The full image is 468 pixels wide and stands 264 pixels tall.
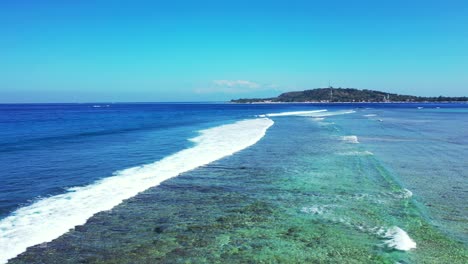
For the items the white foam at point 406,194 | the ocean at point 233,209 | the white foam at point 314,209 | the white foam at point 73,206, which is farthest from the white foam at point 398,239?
the white foam at point 73,206

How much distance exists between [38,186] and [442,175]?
48.8 feet

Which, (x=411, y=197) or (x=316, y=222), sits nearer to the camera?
(x=316, y=222)

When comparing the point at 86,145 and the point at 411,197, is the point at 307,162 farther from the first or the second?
the point at 86,145

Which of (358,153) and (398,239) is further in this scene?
(358,153)

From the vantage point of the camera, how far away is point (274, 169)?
1655 cm

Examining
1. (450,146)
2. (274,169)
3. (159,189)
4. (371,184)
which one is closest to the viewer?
(159,189)

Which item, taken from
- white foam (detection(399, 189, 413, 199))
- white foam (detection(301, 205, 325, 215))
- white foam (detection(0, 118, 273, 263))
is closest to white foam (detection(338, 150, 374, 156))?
white foam (detection(0, 118, 273, 263))

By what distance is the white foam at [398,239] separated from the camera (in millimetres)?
7902

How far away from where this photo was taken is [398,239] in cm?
830

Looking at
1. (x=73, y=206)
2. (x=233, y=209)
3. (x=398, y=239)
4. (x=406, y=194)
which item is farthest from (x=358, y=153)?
(x=73, y=206)

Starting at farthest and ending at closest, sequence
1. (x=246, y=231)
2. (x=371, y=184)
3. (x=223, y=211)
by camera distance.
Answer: (x=371, y=184)
(x=223, y=211)
(x=246, y=231)

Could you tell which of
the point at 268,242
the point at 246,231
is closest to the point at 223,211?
the point at 246,231

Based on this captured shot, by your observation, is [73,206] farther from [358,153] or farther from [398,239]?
[358,153]

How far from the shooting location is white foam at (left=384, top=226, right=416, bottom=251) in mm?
7902
